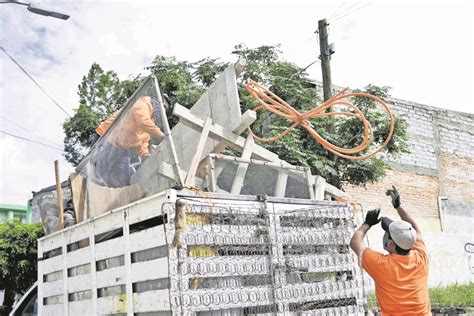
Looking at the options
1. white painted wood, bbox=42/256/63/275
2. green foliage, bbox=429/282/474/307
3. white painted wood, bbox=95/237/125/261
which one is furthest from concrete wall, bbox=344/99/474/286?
white painted wood, bbox=95/237/125/261

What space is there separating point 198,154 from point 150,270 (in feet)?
4.02

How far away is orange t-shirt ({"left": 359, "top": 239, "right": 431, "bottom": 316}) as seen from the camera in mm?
3600

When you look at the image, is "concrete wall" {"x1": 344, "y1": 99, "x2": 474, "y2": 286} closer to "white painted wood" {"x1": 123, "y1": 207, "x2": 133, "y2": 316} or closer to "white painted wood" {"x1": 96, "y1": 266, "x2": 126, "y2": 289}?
"white painted wood" {"x1": 96, "y1": 266, "x2": 126, "y2": 289}

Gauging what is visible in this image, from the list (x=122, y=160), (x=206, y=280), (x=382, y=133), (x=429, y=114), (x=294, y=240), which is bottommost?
(x=206, y=280)

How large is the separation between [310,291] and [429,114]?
44.7 feet

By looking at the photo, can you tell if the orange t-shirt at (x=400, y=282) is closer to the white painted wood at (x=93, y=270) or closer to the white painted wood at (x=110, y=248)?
the white painted wood at (x=110, y=248)

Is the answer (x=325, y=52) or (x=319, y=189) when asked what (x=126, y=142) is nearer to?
(x=319, y=189)

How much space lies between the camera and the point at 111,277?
4.04 m

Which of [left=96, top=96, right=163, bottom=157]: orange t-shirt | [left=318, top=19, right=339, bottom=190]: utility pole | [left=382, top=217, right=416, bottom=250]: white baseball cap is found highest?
[left=318, top=19, right=339, bottom=190]: utility pole

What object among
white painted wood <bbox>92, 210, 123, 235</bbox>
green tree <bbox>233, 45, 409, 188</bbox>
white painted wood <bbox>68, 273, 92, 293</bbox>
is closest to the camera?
white painted wood <bbox>92, 210, 123, 235</bbox>

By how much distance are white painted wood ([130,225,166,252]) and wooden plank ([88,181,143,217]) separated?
514 mm

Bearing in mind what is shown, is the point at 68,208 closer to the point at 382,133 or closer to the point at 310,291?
the point at 310,291

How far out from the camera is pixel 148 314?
365cm

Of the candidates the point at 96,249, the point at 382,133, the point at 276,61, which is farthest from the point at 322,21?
the point at 96,249
